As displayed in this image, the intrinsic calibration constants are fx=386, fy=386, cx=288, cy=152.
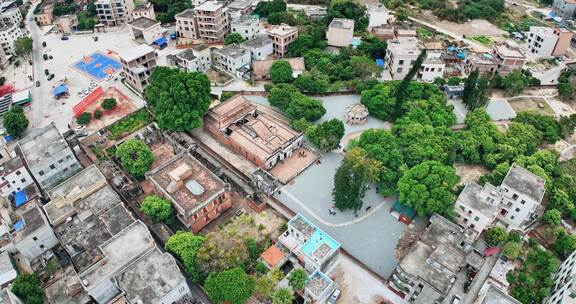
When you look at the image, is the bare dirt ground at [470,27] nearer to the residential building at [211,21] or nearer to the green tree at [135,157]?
the residential building at [211,21]

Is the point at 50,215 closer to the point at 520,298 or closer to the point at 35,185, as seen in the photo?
the point at 35,185

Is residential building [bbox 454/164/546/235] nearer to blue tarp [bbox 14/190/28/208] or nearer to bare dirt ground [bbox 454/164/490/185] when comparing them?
bare dirt ground [bbox 454/164/490/185]

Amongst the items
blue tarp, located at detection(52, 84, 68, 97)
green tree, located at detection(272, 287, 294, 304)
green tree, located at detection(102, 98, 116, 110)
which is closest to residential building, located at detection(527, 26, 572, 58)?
green tree, located at detection(272, 287, 294, 304)

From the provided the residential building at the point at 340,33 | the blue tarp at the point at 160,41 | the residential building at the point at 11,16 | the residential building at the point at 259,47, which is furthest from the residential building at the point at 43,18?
the residential building at the point at 340,33

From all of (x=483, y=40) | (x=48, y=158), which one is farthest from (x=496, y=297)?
(x=483, y=40)

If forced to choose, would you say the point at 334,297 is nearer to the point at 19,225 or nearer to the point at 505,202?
the point at 505,202
